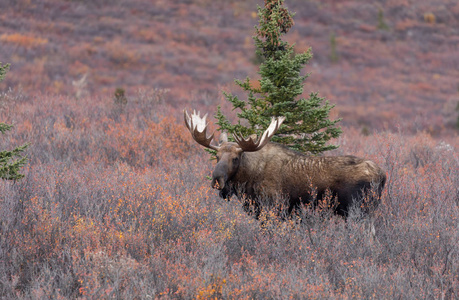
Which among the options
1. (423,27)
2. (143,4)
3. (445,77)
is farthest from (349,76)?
(143,4)

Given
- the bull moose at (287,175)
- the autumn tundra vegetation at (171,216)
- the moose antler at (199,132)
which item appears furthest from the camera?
the moose antler at (199,132)

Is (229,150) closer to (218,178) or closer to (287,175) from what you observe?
(218,178)

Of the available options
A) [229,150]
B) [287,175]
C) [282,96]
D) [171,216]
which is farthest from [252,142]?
[282,96]

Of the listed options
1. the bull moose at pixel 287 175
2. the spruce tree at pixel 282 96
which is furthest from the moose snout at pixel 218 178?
the spruce tree at pixel 282 96

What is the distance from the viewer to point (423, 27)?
39281mm

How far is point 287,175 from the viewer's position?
6059mm

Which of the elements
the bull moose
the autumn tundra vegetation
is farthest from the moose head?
the autumn tundra vegetation

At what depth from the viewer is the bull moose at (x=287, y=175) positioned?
567 cm

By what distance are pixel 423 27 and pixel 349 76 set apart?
14.7 metres

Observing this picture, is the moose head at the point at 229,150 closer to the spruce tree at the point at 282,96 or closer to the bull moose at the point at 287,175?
the bull moose at the point at 287,175

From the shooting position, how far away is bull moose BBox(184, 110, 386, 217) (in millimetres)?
5672

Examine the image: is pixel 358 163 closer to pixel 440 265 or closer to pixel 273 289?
pixel 440 265

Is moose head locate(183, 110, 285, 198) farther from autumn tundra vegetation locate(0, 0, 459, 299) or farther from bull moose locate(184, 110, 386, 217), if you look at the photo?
autumn tundra vegetation locate(0, 0, 459, 299)

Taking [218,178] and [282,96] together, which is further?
[282,96]
